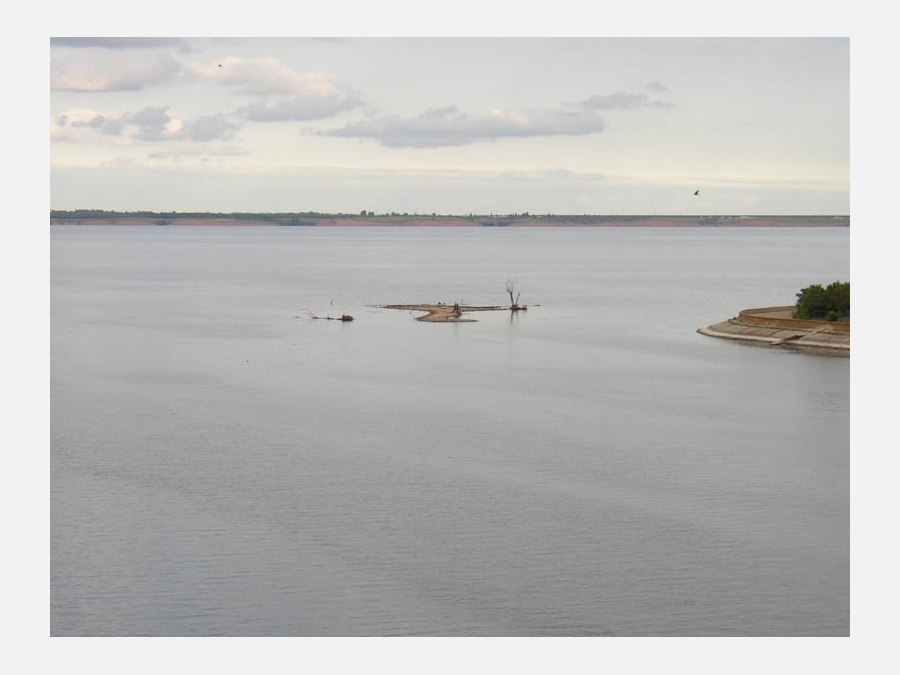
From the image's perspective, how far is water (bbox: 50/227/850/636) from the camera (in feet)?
72.1

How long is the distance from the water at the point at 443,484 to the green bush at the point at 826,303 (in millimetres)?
4111

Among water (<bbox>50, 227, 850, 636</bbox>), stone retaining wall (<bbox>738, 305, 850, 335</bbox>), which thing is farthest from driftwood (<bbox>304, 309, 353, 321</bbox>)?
stone retaining wall (<bbox>738, 305, 850, 335</bbox>)

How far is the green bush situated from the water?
13.5 feet

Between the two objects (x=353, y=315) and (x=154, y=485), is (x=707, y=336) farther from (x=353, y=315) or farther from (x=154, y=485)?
(x=154, y=485)

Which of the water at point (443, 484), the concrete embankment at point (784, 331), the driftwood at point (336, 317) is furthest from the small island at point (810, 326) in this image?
the driftwood at point (336, 317)

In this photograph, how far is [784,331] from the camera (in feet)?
188

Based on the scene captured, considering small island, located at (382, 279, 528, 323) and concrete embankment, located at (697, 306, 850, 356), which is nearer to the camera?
concrete embankment, located at (697, 306, 850, 356)

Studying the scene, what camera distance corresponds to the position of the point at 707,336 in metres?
61.9

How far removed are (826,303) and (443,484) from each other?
3280cm

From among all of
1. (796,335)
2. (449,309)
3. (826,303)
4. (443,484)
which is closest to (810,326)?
(796,335)

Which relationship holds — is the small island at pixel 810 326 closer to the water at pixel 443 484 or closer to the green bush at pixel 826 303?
the green bush at pixel 826 303

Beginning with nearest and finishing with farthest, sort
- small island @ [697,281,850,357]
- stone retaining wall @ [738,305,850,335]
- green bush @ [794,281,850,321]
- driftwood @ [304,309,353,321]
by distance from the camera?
1. small island @ [697,281,850,357]
2. stone retaining wall @ [738,305,850,335]
3. green bush @ [794,281,850,321]
4. driftwood @ [304,309,353,321]

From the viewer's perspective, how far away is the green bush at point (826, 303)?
56.2 m

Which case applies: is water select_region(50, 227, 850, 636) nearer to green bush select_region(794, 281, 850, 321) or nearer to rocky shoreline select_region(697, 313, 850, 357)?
rocky shoreline select_region(697, 313, 850, 357)
